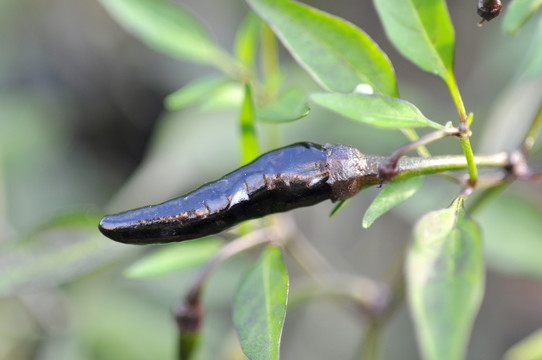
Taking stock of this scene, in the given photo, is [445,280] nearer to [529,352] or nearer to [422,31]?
[422,31]

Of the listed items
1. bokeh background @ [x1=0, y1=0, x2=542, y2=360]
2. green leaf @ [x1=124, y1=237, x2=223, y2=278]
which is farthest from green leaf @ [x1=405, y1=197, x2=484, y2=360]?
bokeh background @ [x1=0, y1=0, x2=542, y2=360]

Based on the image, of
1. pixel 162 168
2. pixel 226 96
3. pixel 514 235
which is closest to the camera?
pixel 226 96

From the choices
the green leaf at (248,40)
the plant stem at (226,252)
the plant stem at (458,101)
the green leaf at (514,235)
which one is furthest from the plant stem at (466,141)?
the green leaf at (514,235)

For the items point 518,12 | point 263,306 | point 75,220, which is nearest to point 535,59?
point 518,12

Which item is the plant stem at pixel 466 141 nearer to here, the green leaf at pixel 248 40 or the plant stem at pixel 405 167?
the plant stem at pixel 405 167

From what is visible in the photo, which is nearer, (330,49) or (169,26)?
(330,49)

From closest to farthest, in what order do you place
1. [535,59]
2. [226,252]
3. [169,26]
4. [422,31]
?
[422,31] → [535,59] → [226,252] → [169,26]

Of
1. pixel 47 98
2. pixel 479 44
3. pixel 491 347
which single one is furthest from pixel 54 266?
pixel 479 44

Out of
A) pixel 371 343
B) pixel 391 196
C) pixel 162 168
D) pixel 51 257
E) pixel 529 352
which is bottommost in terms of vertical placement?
pixel 529 352
